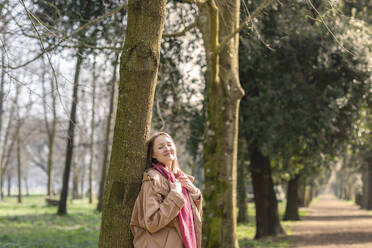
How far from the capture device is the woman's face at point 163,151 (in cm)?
397

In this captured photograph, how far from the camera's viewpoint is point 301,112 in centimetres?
1337

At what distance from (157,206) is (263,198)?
11.3 meters

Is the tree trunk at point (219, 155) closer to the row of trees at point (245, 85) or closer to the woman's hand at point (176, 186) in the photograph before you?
the row of trees at point (245, 85)

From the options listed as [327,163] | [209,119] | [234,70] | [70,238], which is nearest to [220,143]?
[209,119]

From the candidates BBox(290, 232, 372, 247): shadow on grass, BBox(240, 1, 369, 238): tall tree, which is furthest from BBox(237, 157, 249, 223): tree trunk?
BBox(290, 232, 372, 247): shadow on grass

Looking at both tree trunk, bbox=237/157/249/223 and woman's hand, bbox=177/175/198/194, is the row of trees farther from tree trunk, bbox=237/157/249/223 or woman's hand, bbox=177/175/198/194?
woman's hand, bbox=177/175/198/194

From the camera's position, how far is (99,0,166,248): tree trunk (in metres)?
3.75

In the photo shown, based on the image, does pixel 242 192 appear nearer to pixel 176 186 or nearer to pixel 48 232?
pixel 48 232

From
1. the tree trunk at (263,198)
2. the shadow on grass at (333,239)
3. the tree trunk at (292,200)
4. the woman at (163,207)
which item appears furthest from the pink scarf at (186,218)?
the tree trunk at (292,200)

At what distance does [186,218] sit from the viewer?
12.8 ft

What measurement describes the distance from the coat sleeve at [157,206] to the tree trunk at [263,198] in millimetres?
11143

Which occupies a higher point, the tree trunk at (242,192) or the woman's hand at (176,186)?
the woman's hand at (176,186)

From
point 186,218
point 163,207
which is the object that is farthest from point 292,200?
point 163,207

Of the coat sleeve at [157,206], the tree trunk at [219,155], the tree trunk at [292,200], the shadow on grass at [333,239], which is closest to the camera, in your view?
the coat sleeve at [157,206]
